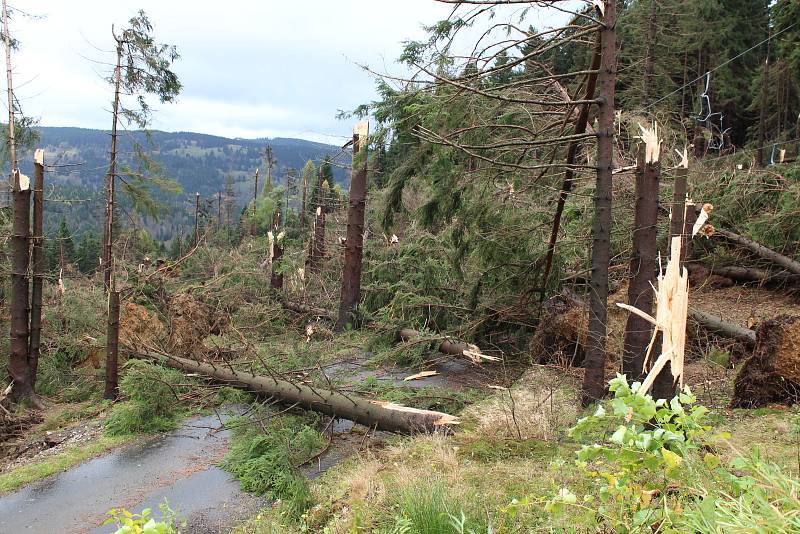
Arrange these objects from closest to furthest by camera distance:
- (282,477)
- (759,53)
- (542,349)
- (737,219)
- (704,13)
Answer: (282,477) < (542,349) < (737,219) < (704,13) < (759,53)

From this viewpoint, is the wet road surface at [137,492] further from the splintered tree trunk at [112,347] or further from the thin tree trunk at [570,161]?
the thin tree trunk at [570,161]

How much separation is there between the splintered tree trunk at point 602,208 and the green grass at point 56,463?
5.30m

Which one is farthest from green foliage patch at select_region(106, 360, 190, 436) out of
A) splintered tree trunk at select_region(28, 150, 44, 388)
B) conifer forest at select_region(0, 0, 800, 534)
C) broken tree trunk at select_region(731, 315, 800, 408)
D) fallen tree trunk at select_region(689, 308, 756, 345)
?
fallen tree trunk at select_region(689, 308, 756, 345)

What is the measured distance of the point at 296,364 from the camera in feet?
27.3

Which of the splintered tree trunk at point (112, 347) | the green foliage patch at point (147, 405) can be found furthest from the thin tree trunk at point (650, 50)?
the green foliage patch at point (147, 405)

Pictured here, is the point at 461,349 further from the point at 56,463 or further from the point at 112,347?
the point at 56,463

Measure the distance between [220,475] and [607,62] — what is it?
529 centimetres

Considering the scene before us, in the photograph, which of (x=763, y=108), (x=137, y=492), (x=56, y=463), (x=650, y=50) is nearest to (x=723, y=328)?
(x=137, y=492)

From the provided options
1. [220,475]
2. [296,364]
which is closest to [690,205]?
[220,475]

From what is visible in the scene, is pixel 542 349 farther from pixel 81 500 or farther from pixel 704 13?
pixel 704 13

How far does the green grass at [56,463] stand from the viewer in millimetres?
5469

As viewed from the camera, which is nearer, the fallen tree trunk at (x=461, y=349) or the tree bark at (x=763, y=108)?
the fallen tree trunk at (x=461, y=349)

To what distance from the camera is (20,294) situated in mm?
8648

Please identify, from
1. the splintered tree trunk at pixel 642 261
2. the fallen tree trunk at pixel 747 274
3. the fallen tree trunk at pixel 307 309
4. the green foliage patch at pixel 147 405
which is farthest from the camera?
the fallen tree trunk at pixel 307 309
